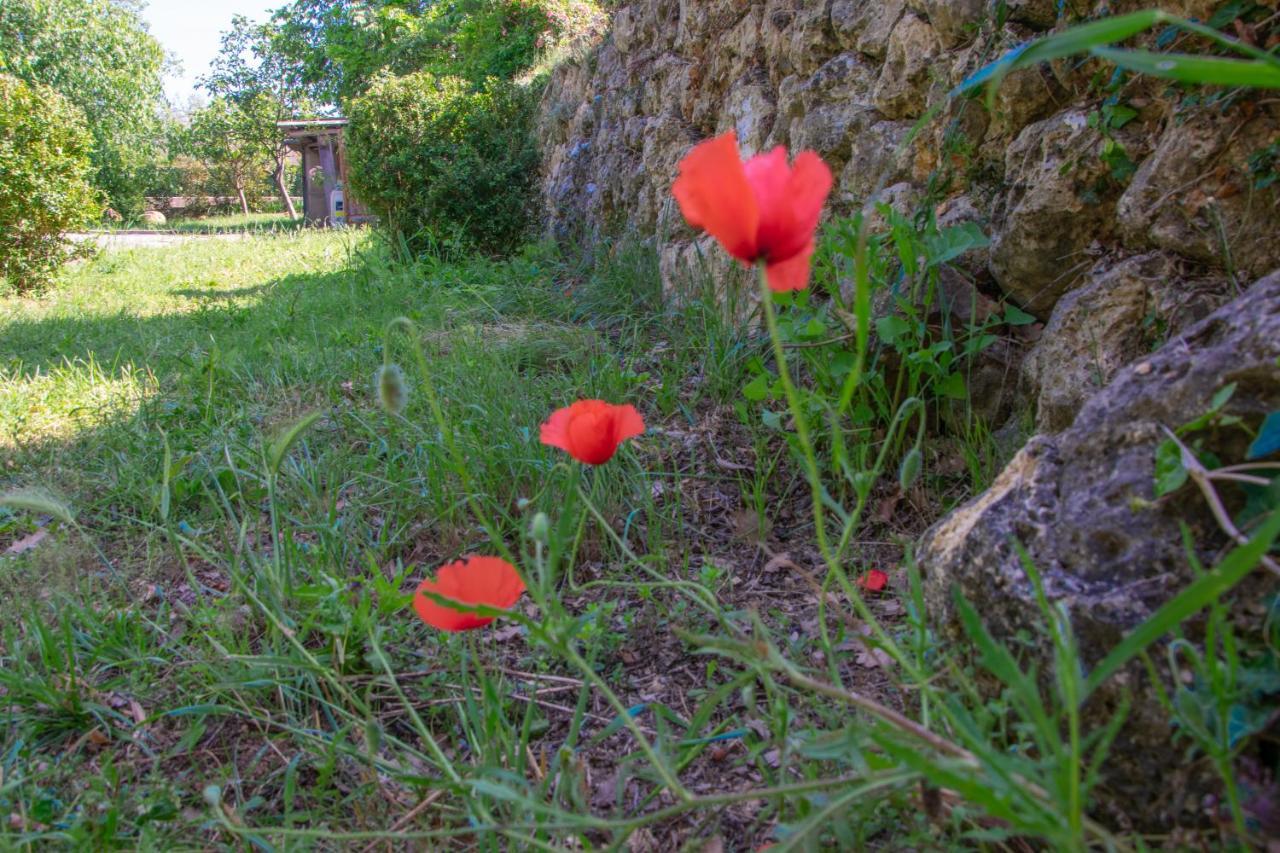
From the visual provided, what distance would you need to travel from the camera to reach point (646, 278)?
395 cm

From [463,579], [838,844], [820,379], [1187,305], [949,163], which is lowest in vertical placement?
[838,844]

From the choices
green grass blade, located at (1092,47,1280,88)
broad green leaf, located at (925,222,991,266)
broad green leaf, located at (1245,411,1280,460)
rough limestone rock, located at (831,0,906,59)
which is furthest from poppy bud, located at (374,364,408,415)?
rough limestone rock, located at (831,0,906,59)

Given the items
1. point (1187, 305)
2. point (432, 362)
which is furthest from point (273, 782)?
point (432, 362)

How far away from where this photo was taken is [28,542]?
2.32 meters

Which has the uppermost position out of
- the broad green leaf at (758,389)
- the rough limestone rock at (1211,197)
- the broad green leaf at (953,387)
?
the rough limestone rock at (1211,197)

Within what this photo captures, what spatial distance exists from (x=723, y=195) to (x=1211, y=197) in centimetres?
124

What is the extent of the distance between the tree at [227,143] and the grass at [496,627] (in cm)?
3036

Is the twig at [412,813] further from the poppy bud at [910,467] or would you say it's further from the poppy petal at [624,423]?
the poppy bud at [910,467]

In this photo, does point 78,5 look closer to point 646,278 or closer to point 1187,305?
point 646,278

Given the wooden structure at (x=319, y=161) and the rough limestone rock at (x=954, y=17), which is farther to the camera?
the wooden structure at (x=319, y=161)

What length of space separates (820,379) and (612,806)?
1.16 metres

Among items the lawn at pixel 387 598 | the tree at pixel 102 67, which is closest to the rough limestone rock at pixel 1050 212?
the lawn at pixel 387 598

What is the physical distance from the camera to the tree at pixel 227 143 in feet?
97.1

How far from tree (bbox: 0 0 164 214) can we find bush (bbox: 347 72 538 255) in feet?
Result: 74.5
